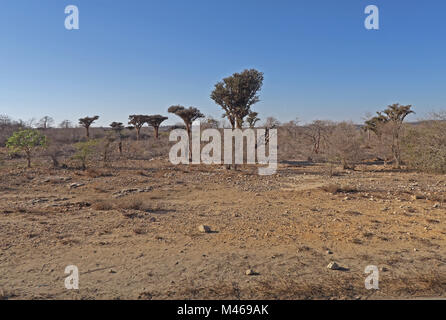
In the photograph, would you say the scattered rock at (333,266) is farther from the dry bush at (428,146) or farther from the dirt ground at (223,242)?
the dry bush at (428,146)

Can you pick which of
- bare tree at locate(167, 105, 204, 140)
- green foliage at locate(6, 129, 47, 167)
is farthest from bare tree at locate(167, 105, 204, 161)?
green foliage at locate(6, 129, 47, 167)

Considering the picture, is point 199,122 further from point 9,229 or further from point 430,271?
point 430,271

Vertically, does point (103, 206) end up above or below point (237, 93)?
below

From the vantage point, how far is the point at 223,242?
15.6 ft

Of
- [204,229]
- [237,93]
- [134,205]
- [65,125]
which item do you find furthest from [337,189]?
[65,125]

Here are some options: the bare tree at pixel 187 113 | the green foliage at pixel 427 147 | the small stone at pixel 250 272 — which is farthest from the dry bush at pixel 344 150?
the small stone at pixel 250 272

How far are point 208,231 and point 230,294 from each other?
2.13m

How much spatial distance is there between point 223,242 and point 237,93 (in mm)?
12179

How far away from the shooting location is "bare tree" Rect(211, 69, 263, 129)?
15.6m

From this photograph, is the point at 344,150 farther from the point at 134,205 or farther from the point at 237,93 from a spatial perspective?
the point at 134,205

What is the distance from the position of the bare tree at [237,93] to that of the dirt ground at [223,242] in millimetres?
7927

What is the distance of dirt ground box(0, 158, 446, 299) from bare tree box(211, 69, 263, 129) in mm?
7927

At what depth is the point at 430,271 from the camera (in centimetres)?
366
